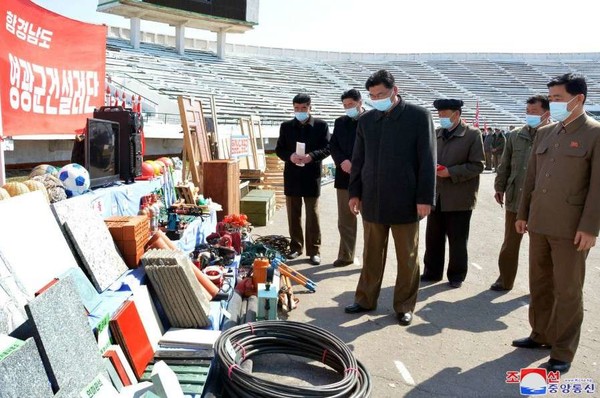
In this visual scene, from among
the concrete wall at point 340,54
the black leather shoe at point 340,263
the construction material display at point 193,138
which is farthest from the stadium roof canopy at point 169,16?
the black leather shoe at point 340,263

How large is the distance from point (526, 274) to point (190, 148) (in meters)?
4.97

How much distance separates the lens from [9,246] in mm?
2775

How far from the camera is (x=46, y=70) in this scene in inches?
181

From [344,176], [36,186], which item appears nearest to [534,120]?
[344,176]

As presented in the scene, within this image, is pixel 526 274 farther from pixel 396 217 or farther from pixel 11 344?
pixel 11 344

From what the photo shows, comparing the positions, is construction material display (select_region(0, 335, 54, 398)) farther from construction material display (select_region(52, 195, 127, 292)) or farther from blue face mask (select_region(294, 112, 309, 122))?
blue face mask (select_region(294, 112, 309, 122))

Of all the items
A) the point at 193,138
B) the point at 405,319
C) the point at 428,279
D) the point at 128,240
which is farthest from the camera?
the point at 193,138

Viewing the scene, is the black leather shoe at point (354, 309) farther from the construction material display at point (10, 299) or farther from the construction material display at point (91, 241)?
the construction material display at point (10, 299)

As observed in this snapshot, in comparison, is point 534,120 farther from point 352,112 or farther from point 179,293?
point 179,293

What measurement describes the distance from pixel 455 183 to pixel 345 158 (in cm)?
137

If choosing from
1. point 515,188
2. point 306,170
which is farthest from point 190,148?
point 515,188

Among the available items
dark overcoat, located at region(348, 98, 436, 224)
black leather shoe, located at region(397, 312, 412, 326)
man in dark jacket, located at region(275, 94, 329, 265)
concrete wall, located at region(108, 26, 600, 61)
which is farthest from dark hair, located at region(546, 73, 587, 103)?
concrete wall, located at region(108, 26, 600, 61)

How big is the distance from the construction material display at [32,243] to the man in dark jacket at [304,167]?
3451 mm

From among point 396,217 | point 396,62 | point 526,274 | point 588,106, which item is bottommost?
point 526,274
